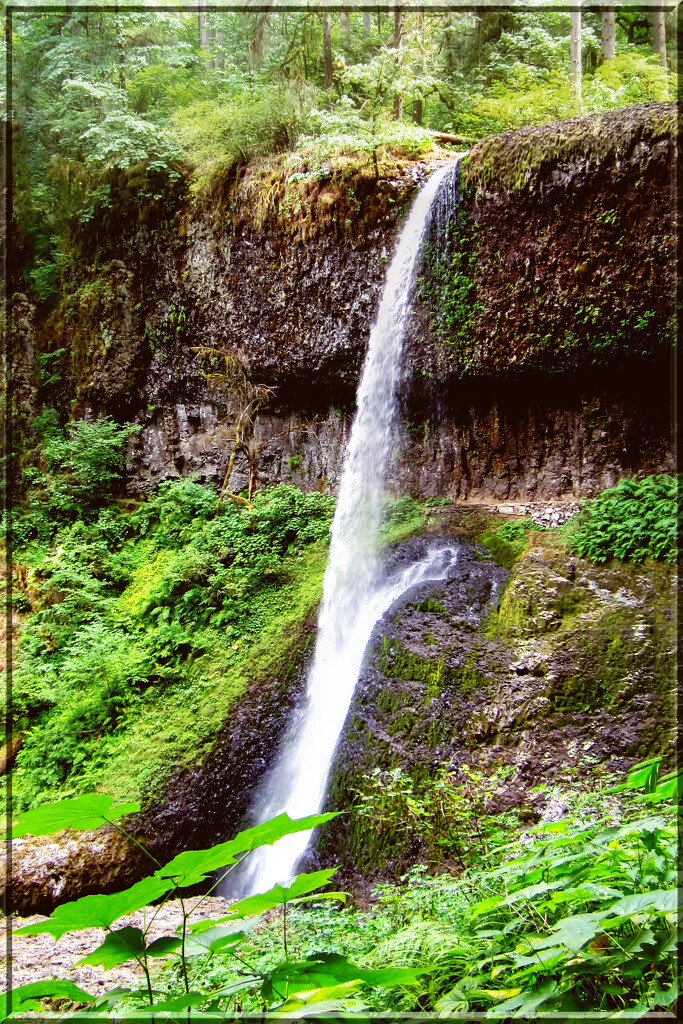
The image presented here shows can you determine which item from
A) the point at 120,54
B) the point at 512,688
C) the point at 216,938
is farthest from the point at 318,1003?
the point at 120,54

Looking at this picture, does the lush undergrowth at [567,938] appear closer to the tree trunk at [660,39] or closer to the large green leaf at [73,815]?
the large green leaf at [73,815]

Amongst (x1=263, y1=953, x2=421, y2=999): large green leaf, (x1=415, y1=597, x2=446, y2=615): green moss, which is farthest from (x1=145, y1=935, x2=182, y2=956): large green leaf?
(x1=415, y1=597, x2=446, y2=615): green moss

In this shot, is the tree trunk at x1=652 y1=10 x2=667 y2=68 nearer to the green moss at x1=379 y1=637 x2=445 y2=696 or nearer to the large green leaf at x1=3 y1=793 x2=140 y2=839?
the green moss at x1=379 y1=637 x2=445 y2=696

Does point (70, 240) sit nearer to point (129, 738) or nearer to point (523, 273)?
point (523, 273)

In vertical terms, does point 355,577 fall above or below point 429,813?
above

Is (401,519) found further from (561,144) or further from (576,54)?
(576,54)

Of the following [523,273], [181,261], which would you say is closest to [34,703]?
[181,261]

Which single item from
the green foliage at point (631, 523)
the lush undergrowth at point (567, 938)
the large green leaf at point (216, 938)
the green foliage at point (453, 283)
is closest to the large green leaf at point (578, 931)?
the lush undergrowth at point (567, 938)
